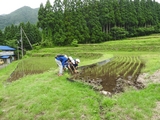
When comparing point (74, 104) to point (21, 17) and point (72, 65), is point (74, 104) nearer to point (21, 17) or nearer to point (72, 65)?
point (72, 65)

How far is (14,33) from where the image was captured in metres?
33.4

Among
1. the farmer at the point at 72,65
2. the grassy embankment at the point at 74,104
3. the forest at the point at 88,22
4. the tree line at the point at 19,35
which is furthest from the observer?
the tree line at the point at 19,35

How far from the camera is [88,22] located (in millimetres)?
28531

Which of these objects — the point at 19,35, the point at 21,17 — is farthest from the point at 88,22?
the point at 21,17

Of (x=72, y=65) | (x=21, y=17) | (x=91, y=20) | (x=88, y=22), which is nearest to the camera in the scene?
(x=72, y=65)

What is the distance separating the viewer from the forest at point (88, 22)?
27.0 metres

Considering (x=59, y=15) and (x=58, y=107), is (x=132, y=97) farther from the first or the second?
(x=59, y=15)

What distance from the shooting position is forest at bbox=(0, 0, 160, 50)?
88.4 feet

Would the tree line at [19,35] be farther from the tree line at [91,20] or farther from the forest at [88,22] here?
the tree line at [91,20]

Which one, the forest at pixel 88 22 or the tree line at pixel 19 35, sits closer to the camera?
the forest at pixel 88 22

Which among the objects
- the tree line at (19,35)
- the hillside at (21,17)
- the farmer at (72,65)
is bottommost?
the farmer at (72,65)

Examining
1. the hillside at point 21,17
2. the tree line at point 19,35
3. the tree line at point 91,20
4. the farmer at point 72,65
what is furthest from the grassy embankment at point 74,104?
the hillside at point 21,17

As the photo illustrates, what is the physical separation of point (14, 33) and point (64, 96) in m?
33.4

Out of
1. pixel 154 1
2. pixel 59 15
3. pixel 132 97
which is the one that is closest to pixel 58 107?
pixel 132 97
